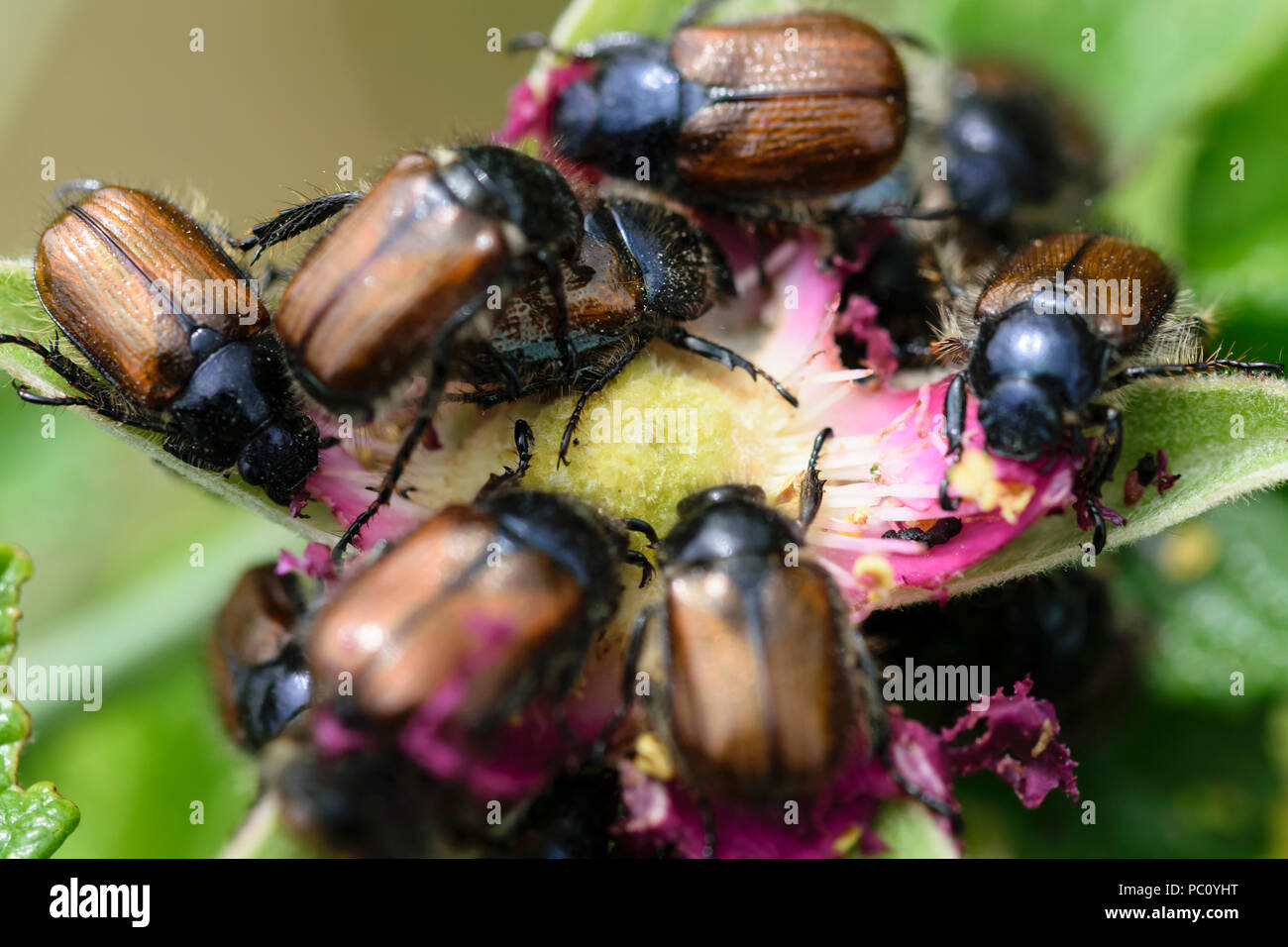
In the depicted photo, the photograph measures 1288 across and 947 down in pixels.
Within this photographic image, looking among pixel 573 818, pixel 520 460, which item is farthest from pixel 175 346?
pixel 573 818

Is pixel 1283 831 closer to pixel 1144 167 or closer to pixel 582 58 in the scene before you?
pixel 1144 167

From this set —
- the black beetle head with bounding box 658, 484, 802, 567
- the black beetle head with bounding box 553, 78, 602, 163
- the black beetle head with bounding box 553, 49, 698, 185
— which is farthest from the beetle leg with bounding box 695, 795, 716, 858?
the black beetle head with bounding box 553, 78, 602, 163

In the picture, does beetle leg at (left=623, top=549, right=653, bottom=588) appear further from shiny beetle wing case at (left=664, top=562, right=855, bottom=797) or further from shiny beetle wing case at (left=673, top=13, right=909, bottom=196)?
shiny beetle wing case at (left=673, top=13, right=909, bottom=196)

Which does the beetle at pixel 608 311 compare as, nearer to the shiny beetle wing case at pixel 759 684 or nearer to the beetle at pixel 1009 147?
the shiny beetle wing case at pixel 759 684

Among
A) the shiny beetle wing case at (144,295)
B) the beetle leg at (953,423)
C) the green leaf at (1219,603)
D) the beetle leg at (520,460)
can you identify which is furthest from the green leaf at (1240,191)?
the shiny beetle wing case at (144,295)

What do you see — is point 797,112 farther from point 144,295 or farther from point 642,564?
point 144,295

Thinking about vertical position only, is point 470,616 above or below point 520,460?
below
